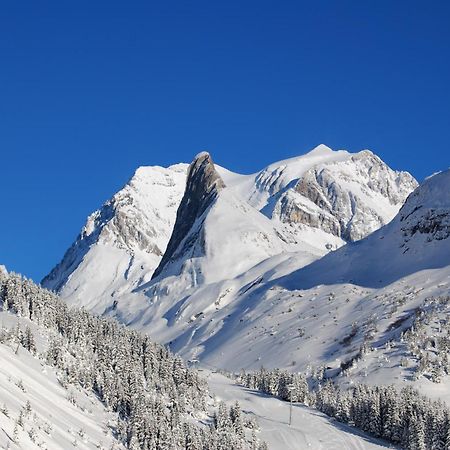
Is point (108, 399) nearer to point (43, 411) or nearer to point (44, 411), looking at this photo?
point (44, 411)

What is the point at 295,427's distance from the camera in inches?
4400

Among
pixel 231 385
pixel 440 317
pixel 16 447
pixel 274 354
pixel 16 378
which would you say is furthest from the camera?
pixel 274 354

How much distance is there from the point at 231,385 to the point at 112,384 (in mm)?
59143

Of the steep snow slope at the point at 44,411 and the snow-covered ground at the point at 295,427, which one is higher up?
the snow-covered ground at the point at 295,427

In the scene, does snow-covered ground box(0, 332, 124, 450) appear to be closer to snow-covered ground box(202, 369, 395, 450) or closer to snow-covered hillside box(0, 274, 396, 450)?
snow-covered hillside box(0, 274, 396, 450)

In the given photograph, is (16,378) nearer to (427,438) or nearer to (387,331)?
(427,438)

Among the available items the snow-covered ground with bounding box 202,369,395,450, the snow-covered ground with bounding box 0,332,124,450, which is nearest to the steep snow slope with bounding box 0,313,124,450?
the snow-covered ground with bounding box 0,332,124,450

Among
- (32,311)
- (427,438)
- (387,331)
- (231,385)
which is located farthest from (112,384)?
(387,331)

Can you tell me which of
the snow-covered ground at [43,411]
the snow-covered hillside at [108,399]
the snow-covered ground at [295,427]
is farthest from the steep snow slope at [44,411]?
the snow-covered ground at [295,427]

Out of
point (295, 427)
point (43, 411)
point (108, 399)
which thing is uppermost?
point (295, 427)

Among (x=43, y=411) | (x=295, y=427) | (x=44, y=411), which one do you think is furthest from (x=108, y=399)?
(x=295, y=427)

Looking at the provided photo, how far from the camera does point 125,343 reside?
10925 cm

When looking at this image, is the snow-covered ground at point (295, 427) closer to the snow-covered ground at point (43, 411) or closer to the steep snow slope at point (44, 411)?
the steep snow slope at point (44, 411)

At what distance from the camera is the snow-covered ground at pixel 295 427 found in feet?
342
